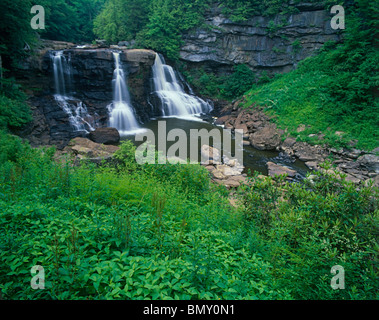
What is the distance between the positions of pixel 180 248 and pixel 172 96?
63.8 ft

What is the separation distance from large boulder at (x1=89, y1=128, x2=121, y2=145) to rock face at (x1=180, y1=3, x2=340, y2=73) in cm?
1371

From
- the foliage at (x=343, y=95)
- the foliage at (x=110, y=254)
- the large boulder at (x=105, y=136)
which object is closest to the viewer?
the foliage at (x=110, y=254)

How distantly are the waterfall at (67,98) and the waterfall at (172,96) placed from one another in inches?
253

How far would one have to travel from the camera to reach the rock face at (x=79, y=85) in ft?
47.0

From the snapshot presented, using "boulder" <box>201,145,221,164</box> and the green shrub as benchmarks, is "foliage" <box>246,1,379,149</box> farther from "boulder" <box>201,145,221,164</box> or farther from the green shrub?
the green shrub

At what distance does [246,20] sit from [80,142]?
64.9ft

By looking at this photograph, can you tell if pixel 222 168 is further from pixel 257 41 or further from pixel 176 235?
pixel 257 41

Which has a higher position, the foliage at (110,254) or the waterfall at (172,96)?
the waterfall at (172,96)

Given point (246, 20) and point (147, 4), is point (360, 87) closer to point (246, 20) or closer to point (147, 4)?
point (246, 20)

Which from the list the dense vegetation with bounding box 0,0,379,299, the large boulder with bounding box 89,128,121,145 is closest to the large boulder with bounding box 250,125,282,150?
the large boulder with bounding box 89,128,121,145

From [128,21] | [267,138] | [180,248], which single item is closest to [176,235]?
[180,248]

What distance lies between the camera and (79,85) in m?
17.5

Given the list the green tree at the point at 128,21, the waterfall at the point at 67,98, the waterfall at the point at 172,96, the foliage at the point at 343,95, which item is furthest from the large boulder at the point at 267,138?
the green tree at the point at 128,21

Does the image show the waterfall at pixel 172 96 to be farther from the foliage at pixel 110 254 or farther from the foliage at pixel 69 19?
the foliage at pixel 110 254
